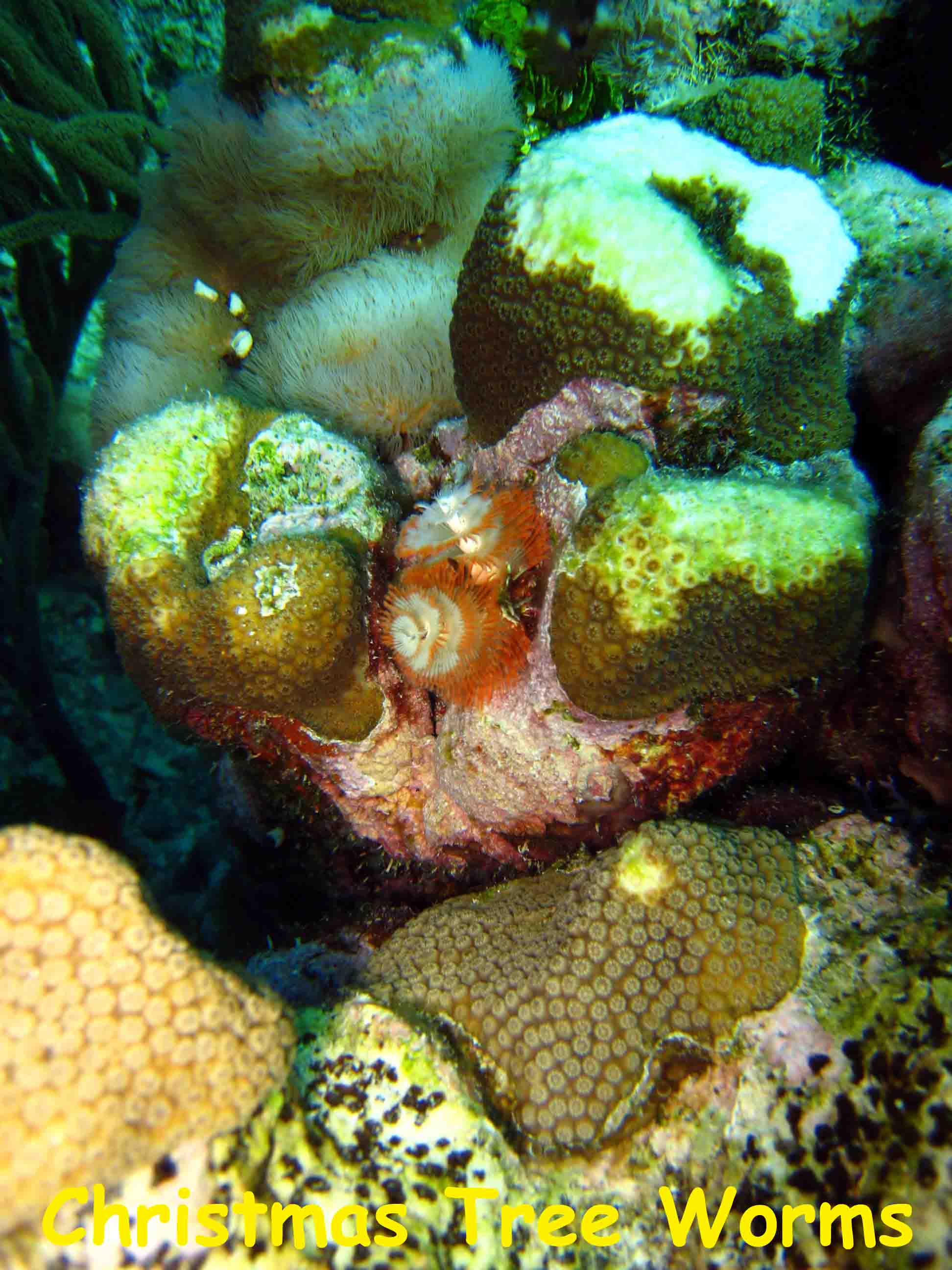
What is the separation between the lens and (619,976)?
243 centimetres

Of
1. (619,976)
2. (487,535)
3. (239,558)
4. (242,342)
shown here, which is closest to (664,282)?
(487,535)

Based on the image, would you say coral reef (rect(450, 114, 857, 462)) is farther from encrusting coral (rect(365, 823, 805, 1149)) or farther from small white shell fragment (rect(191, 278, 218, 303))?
small white shell fragment (rect(191, 278, 218, 303))

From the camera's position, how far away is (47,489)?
5.79 m

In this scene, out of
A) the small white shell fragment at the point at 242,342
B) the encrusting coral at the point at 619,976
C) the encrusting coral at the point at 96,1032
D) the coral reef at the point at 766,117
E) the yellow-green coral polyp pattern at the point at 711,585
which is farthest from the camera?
the small white shell fragment at the point at 242,342

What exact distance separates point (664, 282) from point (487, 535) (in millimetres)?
1203

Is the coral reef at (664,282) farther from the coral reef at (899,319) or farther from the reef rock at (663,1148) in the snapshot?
the reef rock at (663,1148)

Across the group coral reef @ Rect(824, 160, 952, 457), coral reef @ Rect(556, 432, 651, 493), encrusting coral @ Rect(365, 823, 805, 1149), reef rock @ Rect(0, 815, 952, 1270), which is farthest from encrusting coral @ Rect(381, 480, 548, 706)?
coral reef @ Rect(824, 160, 952, 457)

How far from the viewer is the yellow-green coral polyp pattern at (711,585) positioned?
8.06 feet

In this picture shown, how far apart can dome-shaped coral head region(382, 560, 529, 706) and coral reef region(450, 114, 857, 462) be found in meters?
0.84

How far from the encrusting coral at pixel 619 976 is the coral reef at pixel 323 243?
269 cm

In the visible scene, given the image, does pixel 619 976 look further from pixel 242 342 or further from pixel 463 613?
pixel 242 342

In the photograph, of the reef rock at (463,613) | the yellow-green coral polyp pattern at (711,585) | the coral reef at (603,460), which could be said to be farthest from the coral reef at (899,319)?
the coral reef at (603,460)

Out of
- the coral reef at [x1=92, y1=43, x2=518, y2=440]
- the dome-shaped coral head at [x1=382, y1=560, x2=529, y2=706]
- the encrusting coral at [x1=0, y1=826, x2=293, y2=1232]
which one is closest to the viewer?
the encrusting coral at [x1=0, y1=826, x2=293, y2=1232]

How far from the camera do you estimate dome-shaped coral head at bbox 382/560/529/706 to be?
2914mm
